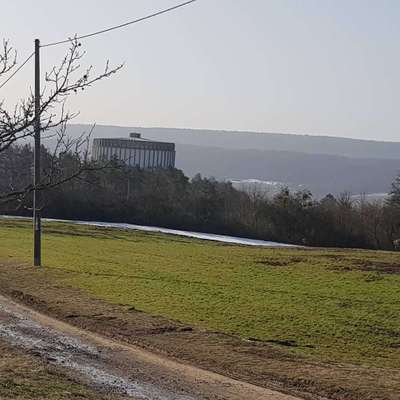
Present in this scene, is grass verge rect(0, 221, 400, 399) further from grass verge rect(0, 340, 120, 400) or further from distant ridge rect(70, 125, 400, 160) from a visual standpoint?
distant ridge rect(70, 125, 400, 160)

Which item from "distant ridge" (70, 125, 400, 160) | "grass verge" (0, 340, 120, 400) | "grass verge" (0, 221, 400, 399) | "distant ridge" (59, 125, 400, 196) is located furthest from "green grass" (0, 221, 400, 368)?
"distant ridge" (70, 125, 400, 160)

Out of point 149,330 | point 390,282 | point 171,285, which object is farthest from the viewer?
point 390,282

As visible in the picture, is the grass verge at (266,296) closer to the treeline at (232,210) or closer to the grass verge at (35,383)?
the grass verge at (35,383)

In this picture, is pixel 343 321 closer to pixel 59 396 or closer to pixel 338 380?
pixel 338 380

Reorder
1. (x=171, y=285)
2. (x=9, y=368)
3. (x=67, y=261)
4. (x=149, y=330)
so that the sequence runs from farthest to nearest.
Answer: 1. (x=67, y=261)
2. (x=171, y=285)
3. (x=149, y=330)
4. (x=9, y=368)

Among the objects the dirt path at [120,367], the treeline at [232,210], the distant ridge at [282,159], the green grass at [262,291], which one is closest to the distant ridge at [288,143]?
the distant ridge at [282,159]

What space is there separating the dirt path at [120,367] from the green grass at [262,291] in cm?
240

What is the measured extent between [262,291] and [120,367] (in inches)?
378

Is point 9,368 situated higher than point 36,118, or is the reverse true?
point 36,118

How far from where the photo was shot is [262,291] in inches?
830

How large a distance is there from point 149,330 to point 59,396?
20.0 ft

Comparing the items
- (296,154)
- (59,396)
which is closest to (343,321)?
(59,396)

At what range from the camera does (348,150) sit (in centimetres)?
18875

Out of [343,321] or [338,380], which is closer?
[338,380]
